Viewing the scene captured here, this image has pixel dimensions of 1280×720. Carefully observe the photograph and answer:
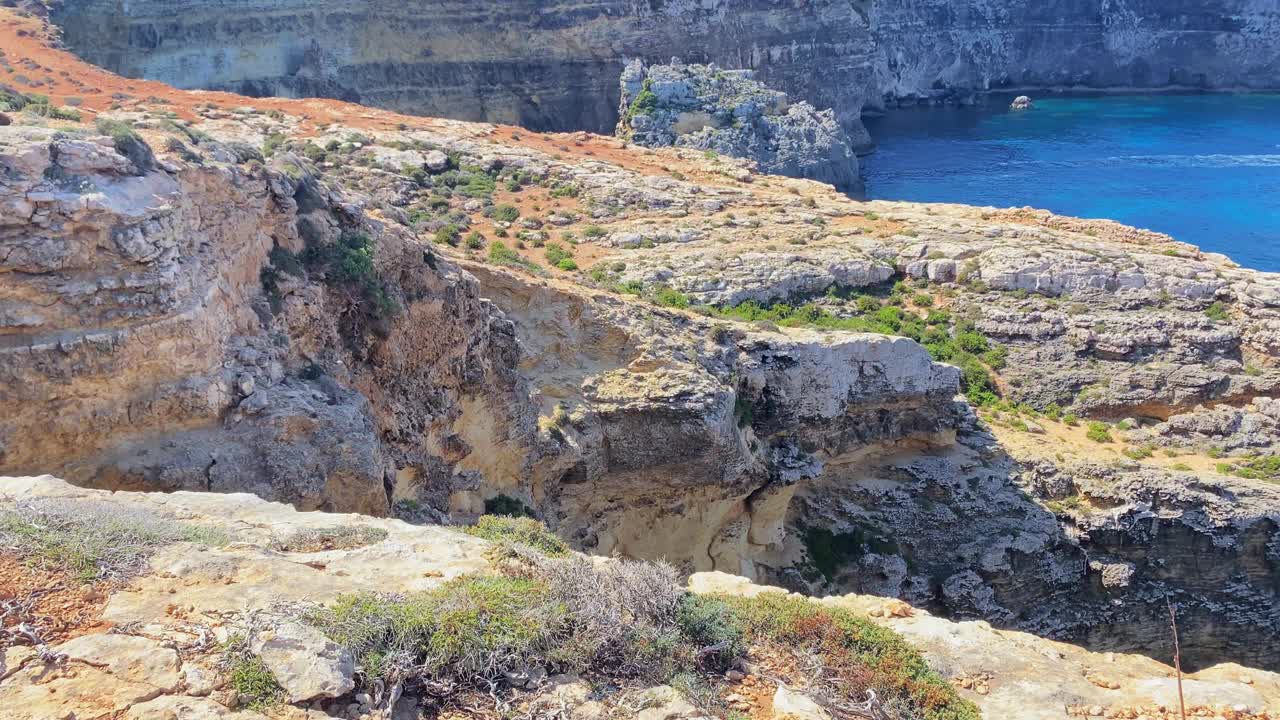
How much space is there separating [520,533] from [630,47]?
64.7 m

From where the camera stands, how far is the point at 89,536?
27.9ft

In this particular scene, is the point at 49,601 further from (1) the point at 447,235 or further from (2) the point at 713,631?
(1) the point at 447,235

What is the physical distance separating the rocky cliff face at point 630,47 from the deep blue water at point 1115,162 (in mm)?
4953

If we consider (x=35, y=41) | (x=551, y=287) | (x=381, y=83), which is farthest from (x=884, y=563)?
(x=381, y=83)

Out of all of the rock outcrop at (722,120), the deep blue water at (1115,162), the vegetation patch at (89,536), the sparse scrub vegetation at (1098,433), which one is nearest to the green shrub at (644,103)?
the rock outcrop at (722,120)

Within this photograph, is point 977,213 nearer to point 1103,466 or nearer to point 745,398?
point 1103,466

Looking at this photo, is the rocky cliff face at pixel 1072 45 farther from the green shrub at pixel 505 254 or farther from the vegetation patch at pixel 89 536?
the vegetation patch at pixel 89 536

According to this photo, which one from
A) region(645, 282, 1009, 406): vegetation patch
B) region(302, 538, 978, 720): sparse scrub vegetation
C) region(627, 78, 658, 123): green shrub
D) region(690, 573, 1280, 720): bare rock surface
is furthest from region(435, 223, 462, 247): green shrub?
region(627, 78, 658, 123): green shrub

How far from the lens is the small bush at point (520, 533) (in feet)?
39.8

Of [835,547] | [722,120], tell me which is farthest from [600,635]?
[722,120]

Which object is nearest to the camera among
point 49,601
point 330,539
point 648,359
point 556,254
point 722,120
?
point 49,601

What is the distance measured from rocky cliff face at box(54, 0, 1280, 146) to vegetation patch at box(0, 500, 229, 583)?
53.1m

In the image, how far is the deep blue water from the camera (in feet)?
198

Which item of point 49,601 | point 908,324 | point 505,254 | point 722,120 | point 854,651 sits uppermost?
point 49,601
